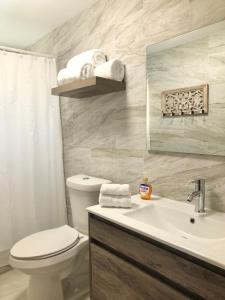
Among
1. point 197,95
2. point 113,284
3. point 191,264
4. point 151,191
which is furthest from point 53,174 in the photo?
point 191,264

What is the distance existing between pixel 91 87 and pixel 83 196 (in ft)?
2.67

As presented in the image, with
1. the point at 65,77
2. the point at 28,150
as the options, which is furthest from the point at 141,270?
the point at 28,150

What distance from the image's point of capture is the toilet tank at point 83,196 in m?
1.91

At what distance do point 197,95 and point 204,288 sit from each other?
0.96m

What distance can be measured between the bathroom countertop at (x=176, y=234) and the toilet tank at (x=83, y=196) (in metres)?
0.38

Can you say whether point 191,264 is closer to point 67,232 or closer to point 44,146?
point 67,232

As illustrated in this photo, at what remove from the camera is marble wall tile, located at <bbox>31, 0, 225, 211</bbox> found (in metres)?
1.44

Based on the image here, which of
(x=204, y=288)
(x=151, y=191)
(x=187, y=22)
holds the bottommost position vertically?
(x=204, y=288)

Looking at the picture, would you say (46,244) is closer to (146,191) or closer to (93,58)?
(146,191)

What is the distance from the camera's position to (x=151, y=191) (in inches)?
65.4

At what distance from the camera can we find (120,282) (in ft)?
4.33

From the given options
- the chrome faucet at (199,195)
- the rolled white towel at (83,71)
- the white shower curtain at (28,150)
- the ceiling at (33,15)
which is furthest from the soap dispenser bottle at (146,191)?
the ceiling at (33,15)

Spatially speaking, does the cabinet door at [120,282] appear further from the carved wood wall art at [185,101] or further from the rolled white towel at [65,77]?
the rolled white towel at [65,77]

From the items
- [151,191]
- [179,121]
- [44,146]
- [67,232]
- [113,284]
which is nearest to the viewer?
[113,284]
